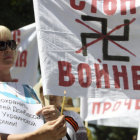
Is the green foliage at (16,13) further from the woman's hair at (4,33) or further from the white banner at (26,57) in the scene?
the woman's hair at (4,33)

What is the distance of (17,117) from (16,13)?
723cm

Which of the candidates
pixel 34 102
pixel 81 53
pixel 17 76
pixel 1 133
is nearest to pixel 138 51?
pixel 81 53

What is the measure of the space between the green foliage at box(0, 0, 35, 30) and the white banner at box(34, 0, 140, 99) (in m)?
6.00

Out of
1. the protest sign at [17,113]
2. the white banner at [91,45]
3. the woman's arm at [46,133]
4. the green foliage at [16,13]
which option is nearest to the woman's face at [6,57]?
the protest sign at [17,113]

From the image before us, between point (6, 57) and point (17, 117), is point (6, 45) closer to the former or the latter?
point (6, 57)

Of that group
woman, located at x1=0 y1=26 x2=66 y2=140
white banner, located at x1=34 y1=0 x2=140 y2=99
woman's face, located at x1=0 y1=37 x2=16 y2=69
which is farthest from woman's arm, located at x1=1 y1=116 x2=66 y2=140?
white banner, located at x1=34 y1=0 x2=140 y2=99

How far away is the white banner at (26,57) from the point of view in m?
5.72

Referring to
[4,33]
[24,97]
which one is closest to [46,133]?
[24,97]

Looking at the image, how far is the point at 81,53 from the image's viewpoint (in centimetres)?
292

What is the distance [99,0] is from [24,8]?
6710 millimetres

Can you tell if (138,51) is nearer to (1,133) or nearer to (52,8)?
(52,8)

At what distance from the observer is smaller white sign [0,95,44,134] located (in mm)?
2270

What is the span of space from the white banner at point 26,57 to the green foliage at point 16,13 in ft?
9.11

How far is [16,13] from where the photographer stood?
9.33 metres
